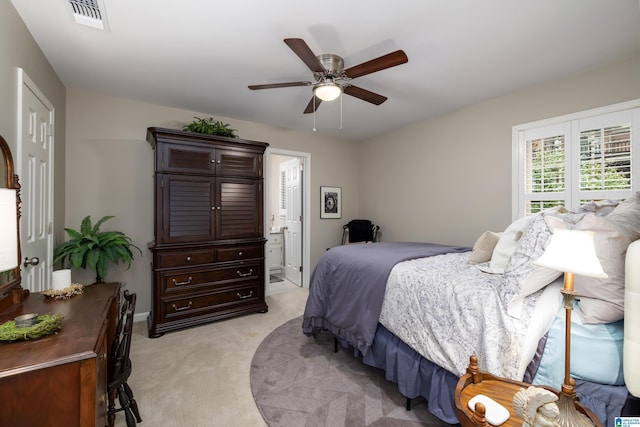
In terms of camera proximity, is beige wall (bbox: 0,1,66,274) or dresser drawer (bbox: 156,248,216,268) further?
dresser drawer (bbox: 156,248,216,268)

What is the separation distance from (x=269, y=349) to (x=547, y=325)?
2.15 m

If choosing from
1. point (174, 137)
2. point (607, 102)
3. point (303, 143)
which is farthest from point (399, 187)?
point (174, 137)

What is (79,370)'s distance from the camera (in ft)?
3.14

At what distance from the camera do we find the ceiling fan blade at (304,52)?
5.49 ft

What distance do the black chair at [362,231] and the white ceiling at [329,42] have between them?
2196 millimetres

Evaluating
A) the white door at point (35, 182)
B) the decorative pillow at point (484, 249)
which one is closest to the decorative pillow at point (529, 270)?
the decorative pillow at point (484, 249)

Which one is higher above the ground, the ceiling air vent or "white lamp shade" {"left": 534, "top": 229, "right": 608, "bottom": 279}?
the ceiling air vent

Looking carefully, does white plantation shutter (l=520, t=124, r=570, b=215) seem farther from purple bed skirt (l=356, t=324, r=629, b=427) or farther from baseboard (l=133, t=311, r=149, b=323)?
baseboard (l=133, t=311, r=149, b=323)

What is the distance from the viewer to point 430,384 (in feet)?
5.60

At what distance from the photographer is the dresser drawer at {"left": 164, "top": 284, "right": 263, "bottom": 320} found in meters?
2.97

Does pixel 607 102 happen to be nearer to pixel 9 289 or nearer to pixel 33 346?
pixel 33 346

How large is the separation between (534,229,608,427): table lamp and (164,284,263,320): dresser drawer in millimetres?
3009

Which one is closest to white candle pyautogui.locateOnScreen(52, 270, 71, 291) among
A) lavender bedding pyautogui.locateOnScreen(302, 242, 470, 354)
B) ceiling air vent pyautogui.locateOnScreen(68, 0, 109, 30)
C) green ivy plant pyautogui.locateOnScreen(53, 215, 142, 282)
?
green ivy plant pyautogui.locateOnScreen(53, 215, 142, 282)

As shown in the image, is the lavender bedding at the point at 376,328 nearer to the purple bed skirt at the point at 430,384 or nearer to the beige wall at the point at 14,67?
the purple bed skirt at the point at 430,384
